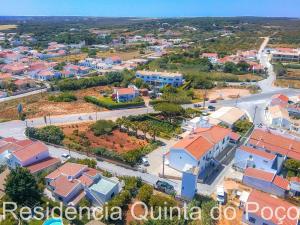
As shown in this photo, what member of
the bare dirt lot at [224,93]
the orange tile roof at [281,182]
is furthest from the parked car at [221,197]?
the bare dirt lot at [224,93]

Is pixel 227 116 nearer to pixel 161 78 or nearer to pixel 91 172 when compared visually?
pixel 91 172

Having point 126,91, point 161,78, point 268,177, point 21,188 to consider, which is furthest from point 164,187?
point 161,78

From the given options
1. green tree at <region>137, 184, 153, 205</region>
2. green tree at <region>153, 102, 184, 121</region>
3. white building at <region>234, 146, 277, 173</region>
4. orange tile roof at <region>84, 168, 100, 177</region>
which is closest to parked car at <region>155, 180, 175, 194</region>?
green tree at <region>137, 184, 153, 205</region>

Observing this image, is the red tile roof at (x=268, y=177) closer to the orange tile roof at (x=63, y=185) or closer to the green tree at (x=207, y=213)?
the green tree at (x=207, y=213)

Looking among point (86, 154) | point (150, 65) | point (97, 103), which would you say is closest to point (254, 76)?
point (150, 65)

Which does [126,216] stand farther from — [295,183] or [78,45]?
[78,45]

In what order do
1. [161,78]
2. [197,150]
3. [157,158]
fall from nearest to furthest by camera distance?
[197,150], [157,158], [161,78]
